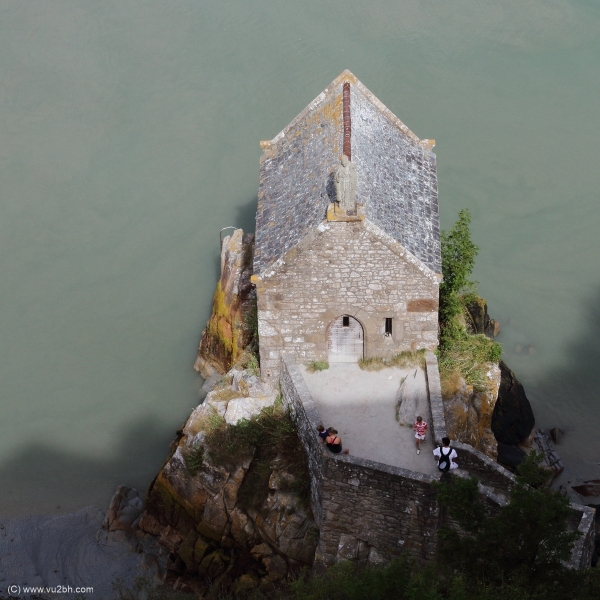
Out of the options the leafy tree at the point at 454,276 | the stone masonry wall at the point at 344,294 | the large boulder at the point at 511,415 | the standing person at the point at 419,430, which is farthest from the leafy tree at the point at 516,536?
the large boulder at the point at 511,415

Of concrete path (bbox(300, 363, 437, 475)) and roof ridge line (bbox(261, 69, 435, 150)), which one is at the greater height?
roof ridge line (bbox(261, 69, 435, 150))

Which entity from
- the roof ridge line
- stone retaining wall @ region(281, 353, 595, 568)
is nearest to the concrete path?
stone retaining wall @ region(281, 353, 595, 568)

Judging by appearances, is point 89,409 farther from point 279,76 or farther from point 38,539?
point 279,76

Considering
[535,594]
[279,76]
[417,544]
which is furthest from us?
[279,76]

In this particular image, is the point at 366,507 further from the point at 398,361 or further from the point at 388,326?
the point at 388,326

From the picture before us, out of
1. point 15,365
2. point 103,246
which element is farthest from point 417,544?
point 103,246

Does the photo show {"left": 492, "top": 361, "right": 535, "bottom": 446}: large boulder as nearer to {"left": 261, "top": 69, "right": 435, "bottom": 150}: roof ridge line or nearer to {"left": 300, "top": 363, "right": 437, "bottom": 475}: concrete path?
{"left": 300, "top": 363, "right": 437, "bottom": 475}: concrete path

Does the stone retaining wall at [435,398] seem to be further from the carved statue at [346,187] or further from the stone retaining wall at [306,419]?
the carved statue at [346,187]
